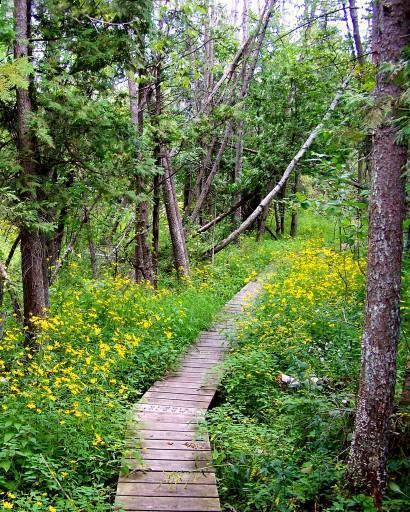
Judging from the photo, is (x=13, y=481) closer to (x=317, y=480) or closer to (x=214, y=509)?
(x=214, y=509)

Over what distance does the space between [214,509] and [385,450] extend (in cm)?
155

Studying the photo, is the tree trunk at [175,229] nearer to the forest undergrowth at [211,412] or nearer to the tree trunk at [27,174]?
the forest undergrowth at [211,412]

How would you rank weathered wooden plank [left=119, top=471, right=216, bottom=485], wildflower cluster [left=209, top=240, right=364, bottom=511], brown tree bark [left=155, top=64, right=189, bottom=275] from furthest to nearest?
brown tree bark [left=155, top=64, right=189, bottom=275]
weathered wooden plank [left=119, top=471, right=216, bottom=485]
wildflower cluster [left=209, top=240, right=364, bottom=511]

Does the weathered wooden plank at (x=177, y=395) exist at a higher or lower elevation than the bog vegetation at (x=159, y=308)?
lower

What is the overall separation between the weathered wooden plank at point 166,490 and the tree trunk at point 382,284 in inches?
51.6

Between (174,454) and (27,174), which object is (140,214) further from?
(174,454)

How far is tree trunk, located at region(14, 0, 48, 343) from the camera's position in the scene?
20.8 feet

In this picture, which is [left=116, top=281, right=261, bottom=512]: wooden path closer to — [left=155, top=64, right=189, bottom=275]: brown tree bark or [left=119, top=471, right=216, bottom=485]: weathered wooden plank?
[left=119, top=471, right=216, bottom=485]: weathered wooden plank

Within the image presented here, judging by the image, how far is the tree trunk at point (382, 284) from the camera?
3826 mm

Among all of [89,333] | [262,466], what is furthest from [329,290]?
[262,466]

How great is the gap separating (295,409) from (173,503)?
6.30 feet

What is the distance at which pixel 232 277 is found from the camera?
1472 centimetres

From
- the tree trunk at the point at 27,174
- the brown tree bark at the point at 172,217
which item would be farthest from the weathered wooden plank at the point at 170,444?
the brown tree bark at the point at 172,217

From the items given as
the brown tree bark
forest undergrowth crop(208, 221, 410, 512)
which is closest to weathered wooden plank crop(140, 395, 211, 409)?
forest undergrowth crop(208, 221, 410, 512)
